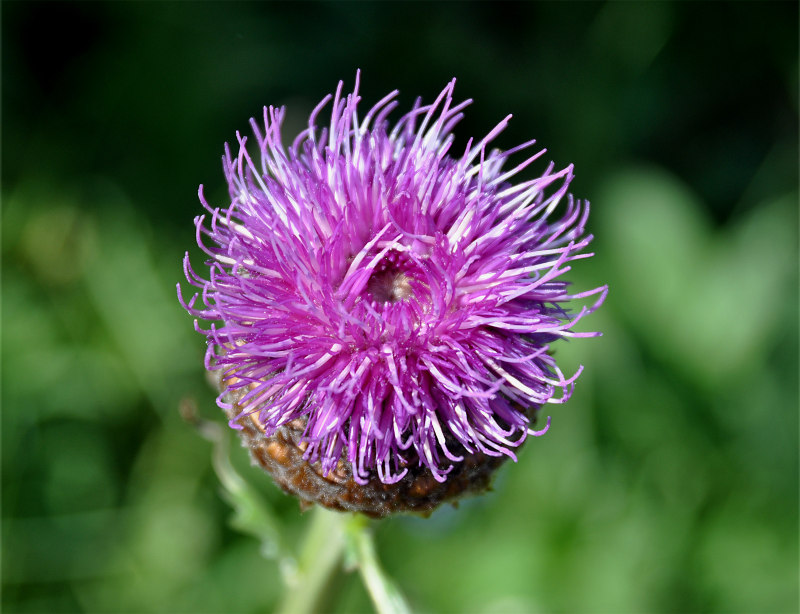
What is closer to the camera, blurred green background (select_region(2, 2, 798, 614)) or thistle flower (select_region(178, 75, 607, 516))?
thistle flower (select_region(178, 75, 607, 516))

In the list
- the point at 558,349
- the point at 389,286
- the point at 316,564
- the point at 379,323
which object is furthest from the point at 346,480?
the point at 558,349

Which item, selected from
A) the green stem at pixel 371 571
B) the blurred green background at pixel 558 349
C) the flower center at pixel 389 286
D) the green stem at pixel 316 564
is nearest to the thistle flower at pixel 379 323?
the flower center at pixel 389 286

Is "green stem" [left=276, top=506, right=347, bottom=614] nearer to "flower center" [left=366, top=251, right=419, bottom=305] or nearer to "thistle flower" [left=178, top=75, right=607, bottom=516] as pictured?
"thistle flower" [left=178, top=75, right=607, bottom=516]

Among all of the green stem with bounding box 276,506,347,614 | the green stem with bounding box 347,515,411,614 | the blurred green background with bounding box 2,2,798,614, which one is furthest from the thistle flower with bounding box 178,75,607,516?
the blurred green background with bounding box 2,2,798,614

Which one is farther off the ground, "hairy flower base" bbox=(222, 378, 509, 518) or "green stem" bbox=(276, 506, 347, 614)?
"hairy flower base" bbox=(222, 378, 509, 518)

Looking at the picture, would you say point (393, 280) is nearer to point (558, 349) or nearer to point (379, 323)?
point (379, 323)

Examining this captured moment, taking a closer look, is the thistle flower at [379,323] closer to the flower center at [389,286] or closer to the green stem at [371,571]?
the flower center at [389,286]

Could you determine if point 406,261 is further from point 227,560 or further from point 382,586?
point 227,560

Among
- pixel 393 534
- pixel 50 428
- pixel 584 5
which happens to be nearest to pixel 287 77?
pixel 584 5

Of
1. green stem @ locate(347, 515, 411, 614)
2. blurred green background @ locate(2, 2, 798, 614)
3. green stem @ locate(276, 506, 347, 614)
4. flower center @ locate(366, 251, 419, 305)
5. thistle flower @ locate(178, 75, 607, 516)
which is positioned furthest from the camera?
blurred green background @ locate(2, 2, 798, 614)

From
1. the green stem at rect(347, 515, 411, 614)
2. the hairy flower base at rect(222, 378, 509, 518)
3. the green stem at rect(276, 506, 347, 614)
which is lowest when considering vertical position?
the green stem at rect(276, 506, 347, 614)
